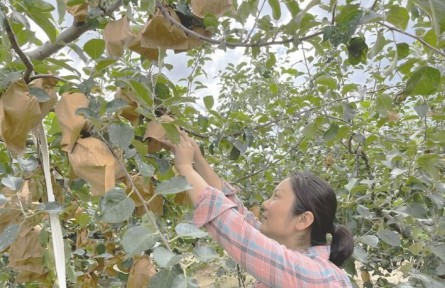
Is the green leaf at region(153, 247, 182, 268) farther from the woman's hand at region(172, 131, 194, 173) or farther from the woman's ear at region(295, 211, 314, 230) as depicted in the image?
the woman's ear at region(295, 211, 314, 230)

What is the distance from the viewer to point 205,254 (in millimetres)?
673

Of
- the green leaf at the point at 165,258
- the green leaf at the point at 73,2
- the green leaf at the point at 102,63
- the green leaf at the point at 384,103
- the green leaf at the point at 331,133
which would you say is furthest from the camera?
the green leaf at the point at 331,133

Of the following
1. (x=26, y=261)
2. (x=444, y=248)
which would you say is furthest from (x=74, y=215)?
(x=444, y=248)

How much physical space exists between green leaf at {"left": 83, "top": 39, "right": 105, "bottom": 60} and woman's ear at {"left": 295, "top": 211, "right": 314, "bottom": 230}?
627 millimetres

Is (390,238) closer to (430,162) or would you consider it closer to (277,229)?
(430,162)

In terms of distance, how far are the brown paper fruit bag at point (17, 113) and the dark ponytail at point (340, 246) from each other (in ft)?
2.74

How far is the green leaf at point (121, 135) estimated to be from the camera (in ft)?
2.37

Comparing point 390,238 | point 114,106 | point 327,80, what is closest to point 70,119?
point 114,106

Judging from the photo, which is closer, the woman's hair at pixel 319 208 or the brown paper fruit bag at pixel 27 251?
the brown paper fruit bag at pixel 27 251

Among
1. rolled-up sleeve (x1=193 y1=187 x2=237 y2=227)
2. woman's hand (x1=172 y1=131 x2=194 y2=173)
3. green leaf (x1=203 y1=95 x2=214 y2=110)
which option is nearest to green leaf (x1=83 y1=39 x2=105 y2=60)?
woman's hand (x1=172 y1=131 x2=194 y2=173)

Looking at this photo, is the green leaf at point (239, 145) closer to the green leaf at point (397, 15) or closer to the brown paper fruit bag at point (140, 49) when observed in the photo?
the brown paper fruit bag at point (140, 49)

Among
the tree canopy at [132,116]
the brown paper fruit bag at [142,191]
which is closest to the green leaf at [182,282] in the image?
the tree canopy at [132,116]

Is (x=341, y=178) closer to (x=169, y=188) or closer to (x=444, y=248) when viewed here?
(x=444, y=248)

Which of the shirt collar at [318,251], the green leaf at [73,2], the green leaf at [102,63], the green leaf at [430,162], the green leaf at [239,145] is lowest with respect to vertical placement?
the shirt collar at [318,251]
